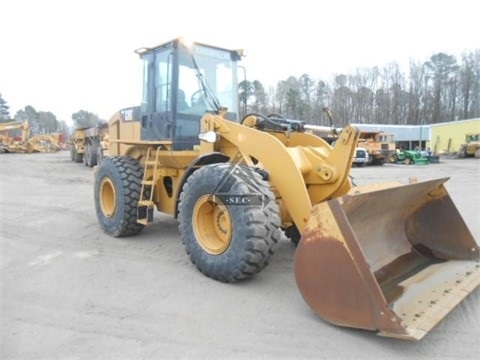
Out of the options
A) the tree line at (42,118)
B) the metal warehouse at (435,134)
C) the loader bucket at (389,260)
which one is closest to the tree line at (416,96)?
the metal warehouse at (435,134)

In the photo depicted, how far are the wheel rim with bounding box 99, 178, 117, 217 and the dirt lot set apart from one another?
24.1 inches

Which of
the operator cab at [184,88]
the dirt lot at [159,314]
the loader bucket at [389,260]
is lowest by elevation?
the dirt lot at [159,314]

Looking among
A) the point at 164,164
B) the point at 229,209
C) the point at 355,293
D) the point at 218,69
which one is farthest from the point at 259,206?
the point at 218,69

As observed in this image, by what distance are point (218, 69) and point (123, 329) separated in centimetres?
378

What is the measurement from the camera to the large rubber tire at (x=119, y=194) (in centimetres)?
571

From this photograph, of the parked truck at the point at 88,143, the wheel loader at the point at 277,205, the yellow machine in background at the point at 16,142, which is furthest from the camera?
the yellow machine in background at the point at 16,142

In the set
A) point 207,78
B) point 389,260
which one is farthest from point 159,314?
point 207,78

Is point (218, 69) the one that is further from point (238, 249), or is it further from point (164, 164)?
point (238, 249)

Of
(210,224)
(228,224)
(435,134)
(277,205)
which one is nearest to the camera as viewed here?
(277,205)

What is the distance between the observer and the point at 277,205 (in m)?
3.93

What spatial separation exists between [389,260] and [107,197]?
4223 millimetres

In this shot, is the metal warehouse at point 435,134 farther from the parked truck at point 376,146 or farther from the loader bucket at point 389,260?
the loader bucket at point 389,260

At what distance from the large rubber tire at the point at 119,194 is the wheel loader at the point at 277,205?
19 mm

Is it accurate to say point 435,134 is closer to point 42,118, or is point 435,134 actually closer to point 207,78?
point 207,78
